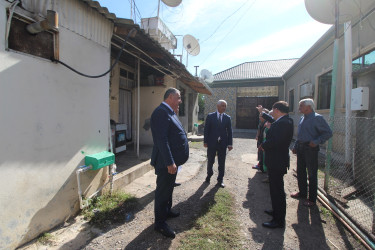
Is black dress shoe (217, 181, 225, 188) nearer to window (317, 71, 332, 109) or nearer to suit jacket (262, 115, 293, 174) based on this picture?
suit jacket (262, 115, 293, 174)

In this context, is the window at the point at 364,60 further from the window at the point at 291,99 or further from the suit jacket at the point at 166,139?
the window at the point at 291,99

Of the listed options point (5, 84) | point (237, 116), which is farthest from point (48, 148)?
point (237, 116)

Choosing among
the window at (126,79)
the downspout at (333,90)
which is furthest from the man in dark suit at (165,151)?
the window at (126,79)

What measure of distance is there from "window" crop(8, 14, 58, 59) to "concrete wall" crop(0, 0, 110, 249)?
82 millimetres

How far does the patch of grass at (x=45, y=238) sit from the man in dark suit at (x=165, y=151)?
1.20 m

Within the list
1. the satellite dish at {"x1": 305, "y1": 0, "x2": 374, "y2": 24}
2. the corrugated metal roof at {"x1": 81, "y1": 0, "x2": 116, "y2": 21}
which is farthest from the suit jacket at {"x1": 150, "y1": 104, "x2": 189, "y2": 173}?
the satellite dish at {"x1": 305, "y1": 0, "x2": 374, "y2": 24}

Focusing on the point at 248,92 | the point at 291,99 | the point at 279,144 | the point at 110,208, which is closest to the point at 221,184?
the point at 279,144

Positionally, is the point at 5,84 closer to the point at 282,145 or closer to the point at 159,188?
the point at 159,188

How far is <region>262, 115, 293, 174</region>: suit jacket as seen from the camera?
2516mm

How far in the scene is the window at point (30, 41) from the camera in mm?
2031

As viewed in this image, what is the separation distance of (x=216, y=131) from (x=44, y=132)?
2.80m

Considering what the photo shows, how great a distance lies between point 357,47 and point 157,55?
16.9 feet

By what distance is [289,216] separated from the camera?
2975 mm

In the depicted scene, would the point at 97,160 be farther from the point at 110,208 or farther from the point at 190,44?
the point at 190,44
